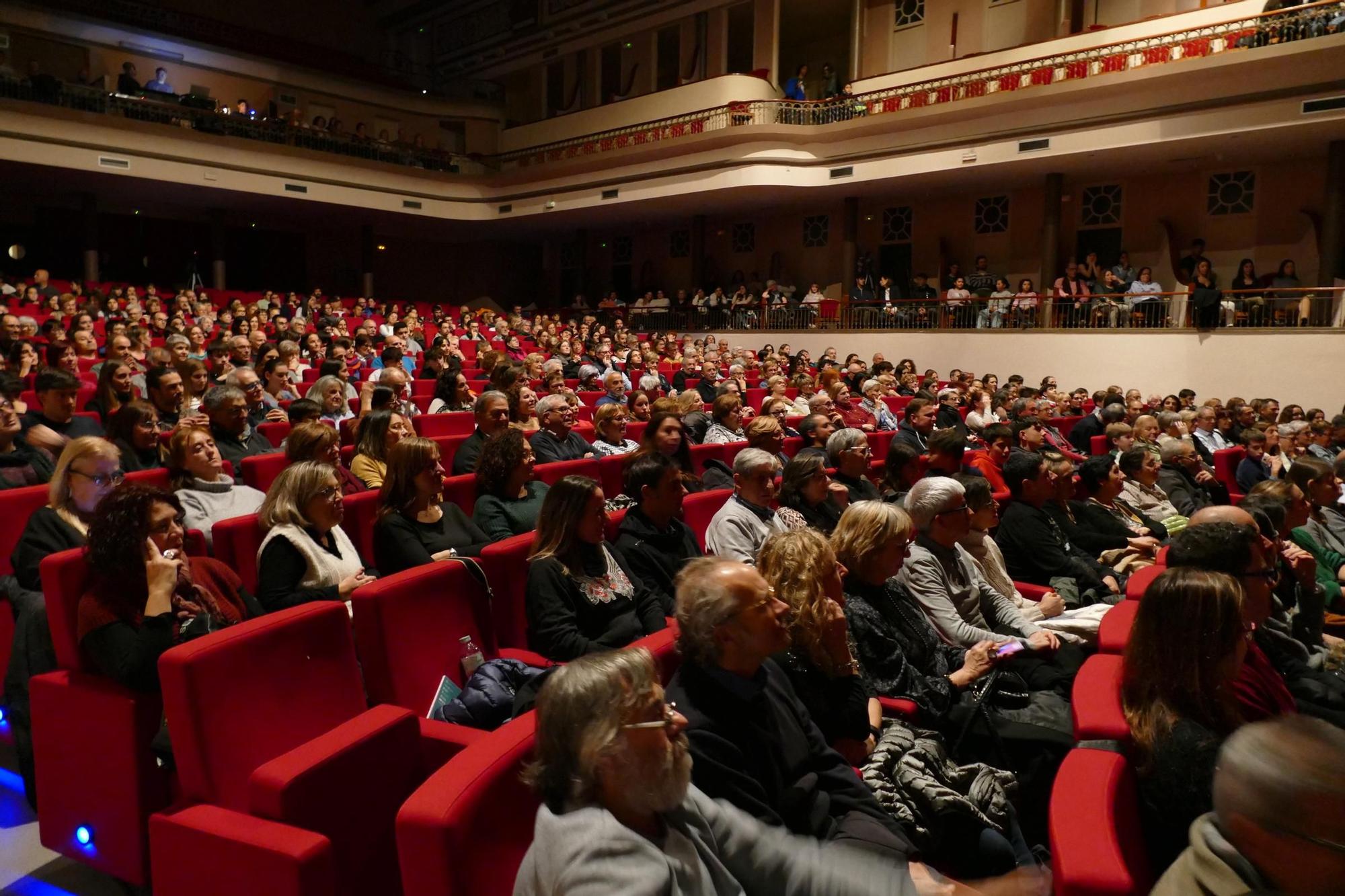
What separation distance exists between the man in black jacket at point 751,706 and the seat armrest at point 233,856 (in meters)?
0.59

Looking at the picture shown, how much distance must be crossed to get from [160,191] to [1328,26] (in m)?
14.8

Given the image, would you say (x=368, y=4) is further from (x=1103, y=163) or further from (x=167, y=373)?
(x=167, y=373)

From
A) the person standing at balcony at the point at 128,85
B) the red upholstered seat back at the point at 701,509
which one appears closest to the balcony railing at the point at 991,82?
the person standing at balcony at the point at 128,85

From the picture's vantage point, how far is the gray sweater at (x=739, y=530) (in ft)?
8.82

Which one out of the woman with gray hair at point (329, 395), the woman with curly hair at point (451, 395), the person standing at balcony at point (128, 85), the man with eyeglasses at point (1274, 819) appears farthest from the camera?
the person standing at balcony at point (128, 85)

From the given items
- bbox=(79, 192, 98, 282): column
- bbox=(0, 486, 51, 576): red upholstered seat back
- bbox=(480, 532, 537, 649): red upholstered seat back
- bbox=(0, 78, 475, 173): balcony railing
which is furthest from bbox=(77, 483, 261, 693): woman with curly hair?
bbox=(79, 192, 98, 282): column

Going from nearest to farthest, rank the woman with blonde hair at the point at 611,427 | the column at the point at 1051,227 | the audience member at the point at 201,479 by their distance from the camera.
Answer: the audience member at the point at 201,479, the woman with blonde hair at the point at 611,427, the column at the point at 1051,227

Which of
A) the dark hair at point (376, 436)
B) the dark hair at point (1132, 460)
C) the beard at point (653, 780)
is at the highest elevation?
the dark hair at point (376, 436)

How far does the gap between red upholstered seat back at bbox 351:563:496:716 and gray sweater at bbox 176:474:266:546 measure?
896 mm

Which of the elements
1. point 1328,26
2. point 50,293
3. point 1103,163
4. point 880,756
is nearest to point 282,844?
point 880,756

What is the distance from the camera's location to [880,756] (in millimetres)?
1791

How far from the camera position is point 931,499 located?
250 cm

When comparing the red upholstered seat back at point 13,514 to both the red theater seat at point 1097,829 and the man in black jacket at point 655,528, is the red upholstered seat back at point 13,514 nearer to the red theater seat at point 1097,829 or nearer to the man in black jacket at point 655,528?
the man in black jacket at point 655,528

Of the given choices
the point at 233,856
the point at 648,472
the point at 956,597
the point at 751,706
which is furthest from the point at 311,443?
the point at 956,597
